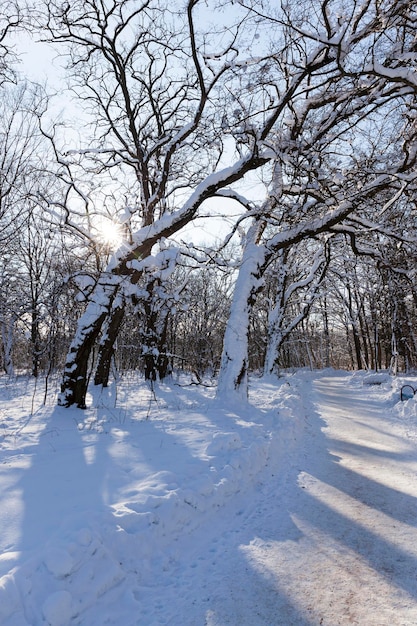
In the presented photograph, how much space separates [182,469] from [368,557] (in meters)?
2.15

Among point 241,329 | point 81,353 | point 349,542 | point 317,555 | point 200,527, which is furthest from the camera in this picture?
point 241,329

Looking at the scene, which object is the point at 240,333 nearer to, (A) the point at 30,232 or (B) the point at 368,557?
(B) the point at 368,557

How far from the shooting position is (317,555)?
11.4 ft

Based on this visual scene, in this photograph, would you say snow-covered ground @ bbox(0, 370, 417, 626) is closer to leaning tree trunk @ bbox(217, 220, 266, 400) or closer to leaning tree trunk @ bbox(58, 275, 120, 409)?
leaning tree trunk @ bbox(58, 275, 120, 409)

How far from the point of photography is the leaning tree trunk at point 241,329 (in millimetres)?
9672

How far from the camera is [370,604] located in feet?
9.09

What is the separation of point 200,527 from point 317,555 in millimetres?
1135

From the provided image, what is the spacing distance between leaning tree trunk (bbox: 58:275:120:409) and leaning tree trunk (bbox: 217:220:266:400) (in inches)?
126

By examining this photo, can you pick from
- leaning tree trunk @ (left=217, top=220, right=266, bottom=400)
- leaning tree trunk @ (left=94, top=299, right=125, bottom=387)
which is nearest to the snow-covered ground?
leaning tree trunk @ (left=217, top=220, right=266, bottom=400)

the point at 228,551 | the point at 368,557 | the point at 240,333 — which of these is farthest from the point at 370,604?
the point at 240,333

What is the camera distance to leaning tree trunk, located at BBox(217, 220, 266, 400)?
9.67 metres

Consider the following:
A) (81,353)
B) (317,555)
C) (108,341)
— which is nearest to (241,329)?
(81,353)

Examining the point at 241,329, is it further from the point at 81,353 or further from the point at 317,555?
the point at 317,555

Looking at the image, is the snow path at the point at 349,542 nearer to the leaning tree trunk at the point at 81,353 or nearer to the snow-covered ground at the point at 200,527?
the snow-covered ground at the point at 200,527
